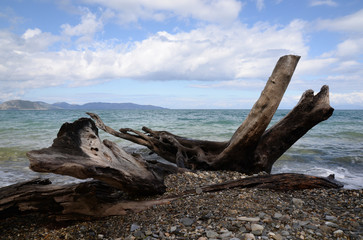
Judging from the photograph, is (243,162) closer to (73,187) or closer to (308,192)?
(308,192)

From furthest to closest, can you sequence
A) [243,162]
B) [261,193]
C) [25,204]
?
[243,162]
[261,193]
[25,204]

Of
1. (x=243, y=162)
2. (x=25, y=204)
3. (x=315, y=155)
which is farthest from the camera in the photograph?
(x=315, y=155)

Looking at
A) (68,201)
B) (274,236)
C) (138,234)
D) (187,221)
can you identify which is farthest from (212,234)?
(68,201)

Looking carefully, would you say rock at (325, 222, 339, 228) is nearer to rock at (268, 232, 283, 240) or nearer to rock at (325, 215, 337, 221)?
rock at (325, 215, 337, 221)

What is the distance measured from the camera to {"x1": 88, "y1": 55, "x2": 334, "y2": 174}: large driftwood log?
5.52 m

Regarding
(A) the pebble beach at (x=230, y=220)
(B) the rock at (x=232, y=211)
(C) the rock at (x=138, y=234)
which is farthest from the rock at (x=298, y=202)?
(C) the rock at (x=138, y=234)

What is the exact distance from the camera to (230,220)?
3107 millimetres

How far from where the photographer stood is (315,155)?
33.0 ft

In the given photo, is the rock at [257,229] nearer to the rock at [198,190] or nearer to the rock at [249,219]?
the rock at [249,219]

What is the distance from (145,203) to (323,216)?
2347 mm

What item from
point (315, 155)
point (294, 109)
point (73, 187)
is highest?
point (294, 109)

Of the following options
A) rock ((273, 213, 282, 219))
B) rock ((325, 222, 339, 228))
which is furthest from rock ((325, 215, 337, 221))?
rock ((273, 213, 282, 219))

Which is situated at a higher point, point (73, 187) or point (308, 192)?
point (73, 187)

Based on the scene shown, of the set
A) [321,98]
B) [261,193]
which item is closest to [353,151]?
[321,98]
